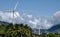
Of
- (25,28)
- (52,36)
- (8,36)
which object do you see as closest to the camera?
(8,36)

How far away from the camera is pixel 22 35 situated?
9069 cm

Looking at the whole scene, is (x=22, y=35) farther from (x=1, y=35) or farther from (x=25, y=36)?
(x=1, y=35)

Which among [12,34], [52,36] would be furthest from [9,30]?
[52,36]

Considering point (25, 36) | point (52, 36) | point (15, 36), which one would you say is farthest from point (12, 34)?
point (52, 36)

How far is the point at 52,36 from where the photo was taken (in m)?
106

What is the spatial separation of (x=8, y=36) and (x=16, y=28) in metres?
4.51

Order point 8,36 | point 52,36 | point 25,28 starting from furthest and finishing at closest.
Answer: point 52,36 < point 25,28 < point 8,36

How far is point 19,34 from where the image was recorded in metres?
86.8

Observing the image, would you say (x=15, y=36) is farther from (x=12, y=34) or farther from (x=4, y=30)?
(x=4, y=30)

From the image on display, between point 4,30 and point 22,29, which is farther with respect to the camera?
point 4,30

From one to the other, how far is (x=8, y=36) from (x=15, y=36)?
2.67 meters

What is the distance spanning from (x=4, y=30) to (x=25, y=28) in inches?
373

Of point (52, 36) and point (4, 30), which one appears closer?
point (4, 30)

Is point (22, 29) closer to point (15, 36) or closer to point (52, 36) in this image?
point (15, 36)
